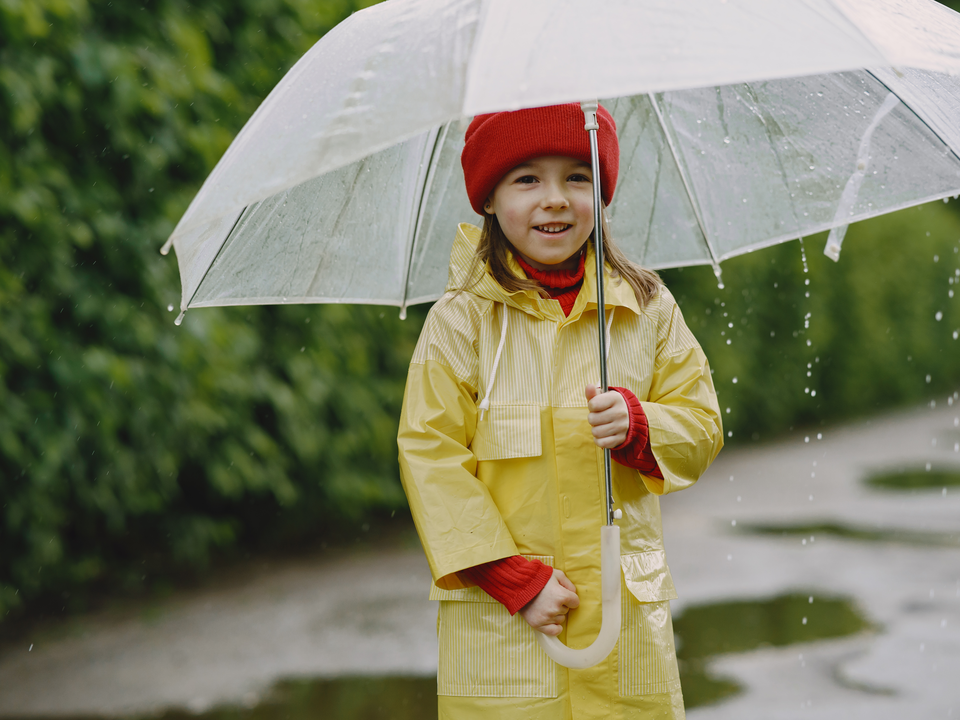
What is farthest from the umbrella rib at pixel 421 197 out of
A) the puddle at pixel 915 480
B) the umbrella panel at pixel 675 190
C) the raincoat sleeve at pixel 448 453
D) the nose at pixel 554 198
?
the puddle at pixel 915 480

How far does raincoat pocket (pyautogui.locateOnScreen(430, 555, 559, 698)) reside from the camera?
84.4 inches

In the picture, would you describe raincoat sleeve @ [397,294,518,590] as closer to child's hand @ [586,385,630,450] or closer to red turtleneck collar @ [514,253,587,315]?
red turtleneck collar @ [514,253,587,315]

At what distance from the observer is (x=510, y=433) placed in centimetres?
219

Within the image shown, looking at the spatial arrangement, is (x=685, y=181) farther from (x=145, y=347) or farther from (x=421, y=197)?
(x=145, y=347)

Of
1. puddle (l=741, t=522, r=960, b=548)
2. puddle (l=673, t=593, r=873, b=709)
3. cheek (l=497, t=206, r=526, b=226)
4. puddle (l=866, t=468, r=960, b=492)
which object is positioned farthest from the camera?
puddle (l=866, t=468, r=960, b=492)

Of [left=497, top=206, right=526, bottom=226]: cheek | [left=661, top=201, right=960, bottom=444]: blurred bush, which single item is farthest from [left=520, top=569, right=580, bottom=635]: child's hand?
[left=661, top=201, right=960, bottom=444]: blurred bush

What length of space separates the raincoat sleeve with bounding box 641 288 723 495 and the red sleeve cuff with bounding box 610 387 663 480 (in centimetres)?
1

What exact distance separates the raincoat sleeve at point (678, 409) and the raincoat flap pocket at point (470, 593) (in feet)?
0.89

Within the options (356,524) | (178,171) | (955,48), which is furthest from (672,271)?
(955,48)

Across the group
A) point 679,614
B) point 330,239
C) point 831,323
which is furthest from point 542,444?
point 831,323

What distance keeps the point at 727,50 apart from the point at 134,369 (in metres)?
3.14

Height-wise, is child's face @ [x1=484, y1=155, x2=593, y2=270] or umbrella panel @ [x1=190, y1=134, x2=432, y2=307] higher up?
child's face @ [x1=484, y1=155, x2=593, y2=270]

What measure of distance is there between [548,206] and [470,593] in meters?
0.82

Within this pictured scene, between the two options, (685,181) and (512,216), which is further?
(685,181)
